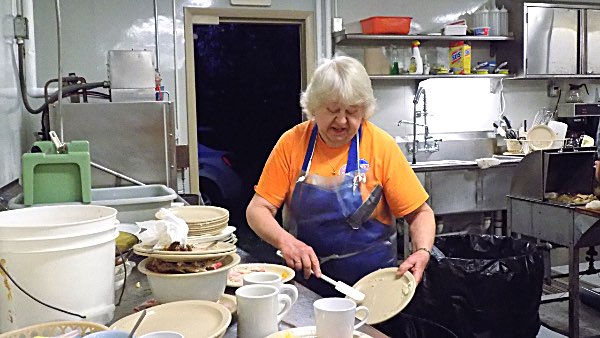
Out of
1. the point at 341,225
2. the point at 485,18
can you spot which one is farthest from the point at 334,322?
the point at 485,18

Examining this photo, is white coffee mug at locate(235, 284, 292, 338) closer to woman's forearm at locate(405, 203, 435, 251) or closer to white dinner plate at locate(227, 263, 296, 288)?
white dinner plate at locate(227, 263, 296, 288)

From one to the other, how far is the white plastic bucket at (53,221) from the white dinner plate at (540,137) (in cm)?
486

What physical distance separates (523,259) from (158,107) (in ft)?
6.11

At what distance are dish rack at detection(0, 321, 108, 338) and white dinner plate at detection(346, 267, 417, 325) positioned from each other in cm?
76

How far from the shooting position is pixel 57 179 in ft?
6.09

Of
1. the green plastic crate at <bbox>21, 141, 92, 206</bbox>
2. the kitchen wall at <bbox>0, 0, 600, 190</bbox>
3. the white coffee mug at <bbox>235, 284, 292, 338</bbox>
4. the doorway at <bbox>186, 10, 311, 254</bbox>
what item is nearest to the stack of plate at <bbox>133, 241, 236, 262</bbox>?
the white coffee mug at <bbox>235, 284, 292, 338</bbox>

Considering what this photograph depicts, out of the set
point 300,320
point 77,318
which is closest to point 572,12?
point 300,320

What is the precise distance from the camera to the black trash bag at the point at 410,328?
222 cm

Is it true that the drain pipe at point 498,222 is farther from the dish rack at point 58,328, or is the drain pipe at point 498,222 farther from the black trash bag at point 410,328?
the dish rack at point 58,328

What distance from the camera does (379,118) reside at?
539cm

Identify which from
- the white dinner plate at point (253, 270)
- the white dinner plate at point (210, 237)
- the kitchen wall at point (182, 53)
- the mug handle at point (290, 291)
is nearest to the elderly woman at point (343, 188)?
the white dinner plate at point (253, 270)

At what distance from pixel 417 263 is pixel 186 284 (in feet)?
2.85

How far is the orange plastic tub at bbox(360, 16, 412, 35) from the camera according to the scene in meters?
5.02

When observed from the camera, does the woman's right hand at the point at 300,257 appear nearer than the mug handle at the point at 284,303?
No
